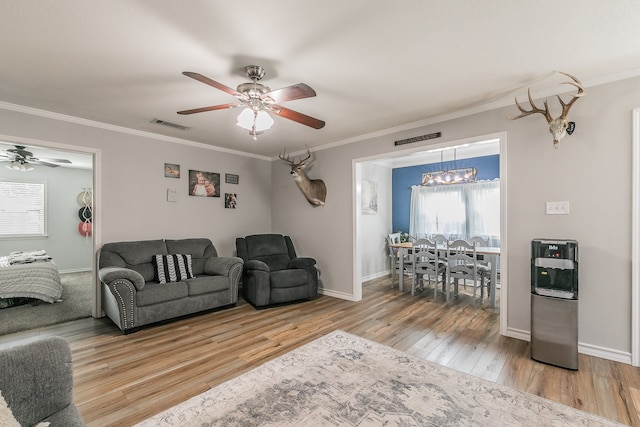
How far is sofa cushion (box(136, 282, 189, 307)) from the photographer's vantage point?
3.31 metres

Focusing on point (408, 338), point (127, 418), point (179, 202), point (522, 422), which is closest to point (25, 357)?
point (127, 418)

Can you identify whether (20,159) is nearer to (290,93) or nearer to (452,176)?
(290,93)

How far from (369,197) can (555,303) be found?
393cm

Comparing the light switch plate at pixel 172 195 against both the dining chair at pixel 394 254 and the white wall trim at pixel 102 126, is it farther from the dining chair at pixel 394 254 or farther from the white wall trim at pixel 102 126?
the dining chair at pixel 394 254

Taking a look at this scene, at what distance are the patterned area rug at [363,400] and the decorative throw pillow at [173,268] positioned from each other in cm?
197

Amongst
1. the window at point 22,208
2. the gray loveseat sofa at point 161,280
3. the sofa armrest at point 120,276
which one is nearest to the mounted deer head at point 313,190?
the gray loveseat sofa at point 161,280

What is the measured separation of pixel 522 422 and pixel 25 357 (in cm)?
264

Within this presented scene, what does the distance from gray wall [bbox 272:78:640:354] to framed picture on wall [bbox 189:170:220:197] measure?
3.64 metres

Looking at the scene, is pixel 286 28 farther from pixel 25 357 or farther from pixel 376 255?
pixel 376 255

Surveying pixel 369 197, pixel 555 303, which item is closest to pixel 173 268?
pixel 369 197

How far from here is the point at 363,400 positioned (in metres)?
2.06

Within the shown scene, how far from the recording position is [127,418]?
1.87 metres

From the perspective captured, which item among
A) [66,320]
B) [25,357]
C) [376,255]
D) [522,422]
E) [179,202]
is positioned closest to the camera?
[25,357]

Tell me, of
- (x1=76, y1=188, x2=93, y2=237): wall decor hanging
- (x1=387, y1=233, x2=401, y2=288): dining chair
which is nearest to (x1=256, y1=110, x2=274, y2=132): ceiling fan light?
(x1=387, y1=233, x2=401, y2=288): dining chair
